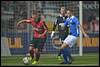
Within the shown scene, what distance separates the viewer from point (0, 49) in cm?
2036

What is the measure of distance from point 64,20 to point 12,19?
17.6 feet

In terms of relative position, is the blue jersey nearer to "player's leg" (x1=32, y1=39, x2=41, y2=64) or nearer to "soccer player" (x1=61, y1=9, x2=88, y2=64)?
"soccer player" (x1=61, y1=9, x2=88, y2=64)

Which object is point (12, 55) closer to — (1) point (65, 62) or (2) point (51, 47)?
(2) point (51, 47)

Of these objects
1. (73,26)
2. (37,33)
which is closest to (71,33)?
(73,26)

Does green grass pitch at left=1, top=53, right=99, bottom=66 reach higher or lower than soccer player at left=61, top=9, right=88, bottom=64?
lower

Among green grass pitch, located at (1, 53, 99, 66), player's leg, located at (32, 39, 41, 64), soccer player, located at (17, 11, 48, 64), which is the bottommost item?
green grass pitch, located at (1, 53, 99, 66)

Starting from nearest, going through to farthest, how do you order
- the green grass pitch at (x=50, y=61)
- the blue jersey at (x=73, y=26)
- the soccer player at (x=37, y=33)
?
the green grass pitch at (x=50, y=61) → the blue jersey at (x=73, y=26) → the soccer player at (x=37, y=33)

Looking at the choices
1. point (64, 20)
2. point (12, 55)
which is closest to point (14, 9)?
point (12, 55)

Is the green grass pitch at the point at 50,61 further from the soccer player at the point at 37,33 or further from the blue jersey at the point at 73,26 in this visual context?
the blue jersey at the point at 73,26

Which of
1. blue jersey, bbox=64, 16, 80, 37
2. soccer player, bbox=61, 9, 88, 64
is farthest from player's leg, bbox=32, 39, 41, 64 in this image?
blue jersey, bbox=64, 16, 80, 37

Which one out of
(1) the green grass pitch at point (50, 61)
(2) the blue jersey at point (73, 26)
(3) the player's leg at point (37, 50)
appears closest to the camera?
(1) the green grass pitch at point (50, 61)

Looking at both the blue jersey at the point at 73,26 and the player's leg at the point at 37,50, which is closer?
the blue jersey at the point at 73,26

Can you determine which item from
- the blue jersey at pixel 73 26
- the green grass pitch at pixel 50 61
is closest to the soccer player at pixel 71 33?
the blue jersey at pixel 73 26

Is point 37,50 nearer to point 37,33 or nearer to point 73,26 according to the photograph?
point 37,33
